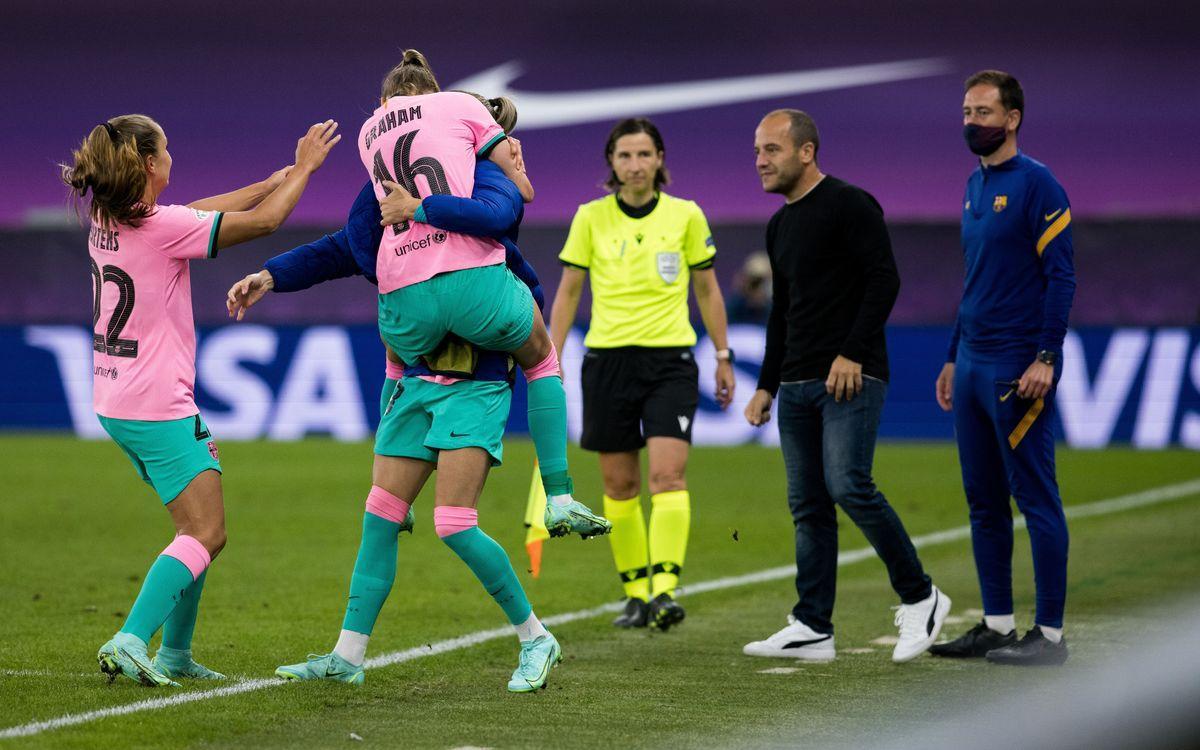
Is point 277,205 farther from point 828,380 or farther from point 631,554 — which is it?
point 631,554

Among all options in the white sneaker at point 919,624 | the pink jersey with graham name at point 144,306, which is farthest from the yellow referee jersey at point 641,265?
the pink jersey with graham name at point 144,306

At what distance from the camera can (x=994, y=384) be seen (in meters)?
5.96

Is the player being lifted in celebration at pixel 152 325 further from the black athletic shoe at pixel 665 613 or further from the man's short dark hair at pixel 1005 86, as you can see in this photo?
the man's short dark hair at pixel 1005 86

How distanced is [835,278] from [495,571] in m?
1.88

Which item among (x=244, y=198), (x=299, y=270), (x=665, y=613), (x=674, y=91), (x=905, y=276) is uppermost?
(x=674, y=91)

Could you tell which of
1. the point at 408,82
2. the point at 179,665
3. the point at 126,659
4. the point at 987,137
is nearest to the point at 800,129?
the point at 987,137

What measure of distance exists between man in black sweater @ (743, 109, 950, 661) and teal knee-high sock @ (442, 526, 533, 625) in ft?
4.41

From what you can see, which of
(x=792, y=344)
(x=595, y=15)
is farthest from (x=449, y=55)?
(x=792, y=344)

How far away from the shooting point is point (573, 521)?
5066mm

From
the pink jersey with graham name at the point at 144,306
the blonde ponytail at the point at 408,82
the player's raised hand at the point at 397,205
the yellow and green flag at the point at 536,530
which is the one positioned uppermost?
the blonde ponytail at the point at 408,82

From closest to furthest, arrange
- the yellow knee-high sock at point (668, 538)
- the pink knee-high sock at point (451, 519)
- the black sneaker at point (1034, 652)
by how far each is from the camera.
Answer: the pink knee-high sock at point (451, 519), the black sneaker at point (1034, 652), the yellow knee-high sock at point (668, 538)

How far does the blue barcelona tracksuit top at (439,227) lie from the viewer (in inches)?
189

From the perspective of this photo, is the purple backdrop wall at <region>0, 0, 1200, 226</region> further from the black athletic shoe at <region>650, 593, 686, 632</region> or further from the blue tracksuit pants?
the blue tracksuit pants

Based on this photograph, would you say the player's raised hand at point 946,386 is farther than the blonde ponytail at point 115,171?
Yes
